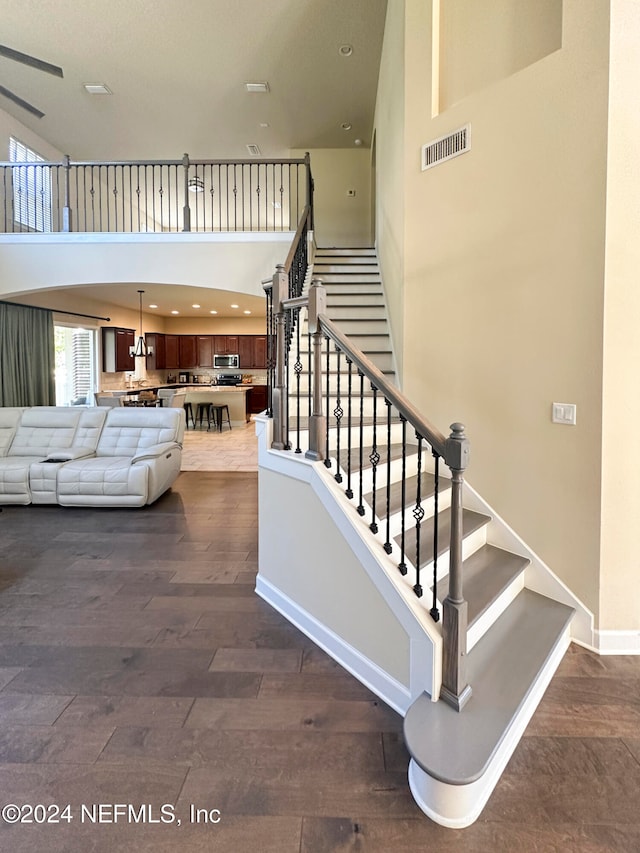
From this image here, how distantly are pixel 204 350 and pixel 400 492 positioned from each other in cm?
1124

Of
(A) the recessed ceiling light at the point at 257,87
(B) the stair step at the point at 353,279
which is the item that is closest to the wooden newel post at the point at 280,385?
(B) the stair step at the point at 353,279

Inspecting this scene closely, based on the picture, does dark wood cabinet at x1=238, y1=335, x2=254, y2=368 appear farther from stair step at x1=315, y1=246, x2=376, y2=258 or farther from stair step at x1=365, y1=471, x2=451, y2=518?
stair step at x1=365, y1=471, x2=451, y2=518

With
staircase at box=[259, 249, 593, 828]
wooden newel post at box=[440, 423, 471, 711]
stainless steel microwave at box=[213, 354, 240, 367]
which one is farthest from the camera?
stainless steel microwave at box=[213, 354, 240, 367]


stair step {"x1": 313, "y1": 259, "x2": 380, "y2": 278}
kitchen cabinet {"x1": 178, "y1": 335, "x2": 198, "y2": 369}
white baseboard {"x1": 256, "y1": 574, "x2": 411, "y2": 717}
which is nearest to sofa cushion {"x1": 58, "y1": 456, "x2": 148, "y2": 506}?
white baseboard {"x1": 256, "y1": 574, "x2": 411, "y2": 717}

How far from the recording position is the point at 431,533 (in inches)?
95.7

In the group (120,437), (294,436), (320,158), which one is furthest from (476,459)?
(320,158)

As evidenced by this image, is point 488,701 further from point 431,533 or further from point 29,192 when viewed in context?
point 29,192

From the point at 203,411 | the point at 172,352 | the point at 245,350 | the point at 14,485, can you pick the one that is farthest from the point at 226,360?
the point at 14,485

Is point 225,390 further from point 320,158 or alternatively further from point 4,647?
point 4,647

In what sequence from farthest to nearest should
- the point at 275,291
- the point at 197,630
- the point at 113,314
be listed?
the point at 113,314
the point at 275,291
the point at 197,630

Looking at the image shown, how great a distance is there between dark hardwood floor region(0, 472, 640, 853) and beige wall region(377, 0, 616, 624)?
3.18 feet

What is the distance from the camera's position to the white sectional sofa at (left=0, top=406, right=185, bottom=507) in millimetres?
4746

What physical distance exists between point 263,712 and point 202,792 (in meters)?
0.40

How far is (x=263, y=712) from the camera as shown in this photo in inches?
74.7
